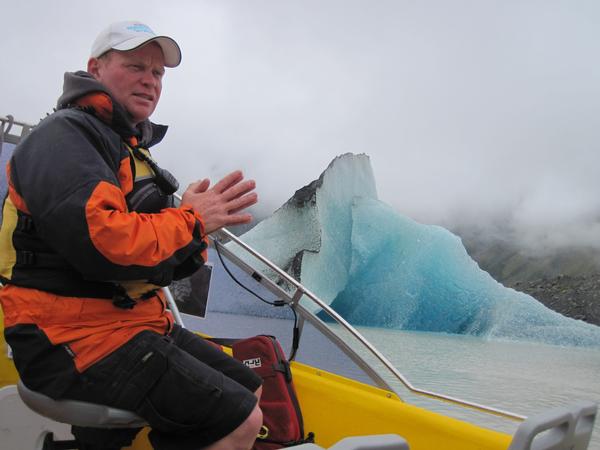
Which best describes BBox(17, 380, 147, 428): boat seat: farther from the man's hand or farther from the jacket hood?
the jacket hood

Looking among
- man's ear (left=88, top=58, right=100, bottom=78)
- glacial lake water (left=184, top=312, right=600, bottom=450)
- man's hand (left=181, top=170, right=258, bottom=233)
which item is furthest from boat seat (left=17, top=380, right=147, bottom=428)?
glacial lake water (left=184, top=312, right=600, bottom=450)

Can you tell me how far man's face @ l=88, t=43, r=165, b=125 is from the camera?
1185 millimetres

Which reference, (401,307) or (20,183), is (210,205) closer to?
(20,183)

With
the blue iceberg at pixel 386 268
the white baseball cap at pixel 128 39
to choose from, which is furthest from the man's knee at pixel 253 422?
the blue iceberg at pixel 386 268

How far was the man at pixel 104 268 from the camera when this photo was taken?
0.92 meters

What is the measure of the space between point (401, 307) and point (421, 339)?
103cm

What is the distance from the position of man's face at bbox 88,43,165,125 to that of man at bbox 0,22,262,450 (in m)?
0.04

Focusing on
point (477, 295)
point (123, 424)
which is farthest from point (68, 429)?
point (477, 295)

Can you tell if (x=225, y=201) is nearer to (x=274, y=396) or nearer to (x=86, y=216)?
(x=86, y=216)

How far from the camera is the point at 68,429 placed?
161 cm

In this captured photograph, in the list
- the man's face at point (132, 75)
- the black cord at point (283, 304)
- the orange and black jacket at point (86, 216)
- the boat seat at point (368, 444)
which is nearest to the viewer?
the boat seat at point (368, 444)

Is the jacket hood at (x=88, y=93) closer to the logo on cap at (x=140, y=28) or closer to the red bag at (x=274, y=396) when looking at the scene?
the logo on cap at (x=140, y=28)

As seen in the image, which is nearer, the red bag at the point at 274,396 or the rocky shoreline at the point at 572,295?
the red bag at the point at 274,396

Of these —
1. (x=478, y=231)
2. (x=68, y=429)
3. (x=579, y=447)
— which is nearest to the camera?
(x=579, y=447)
